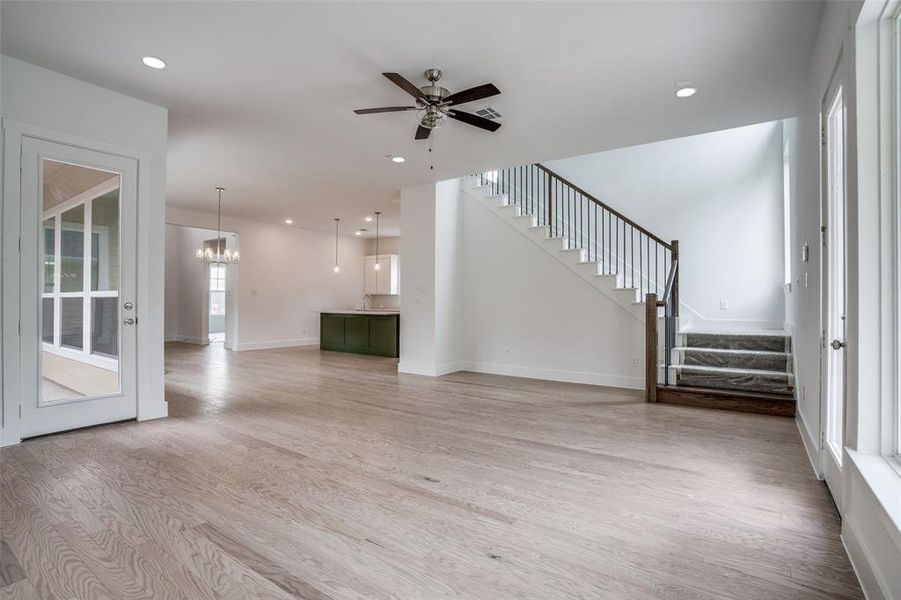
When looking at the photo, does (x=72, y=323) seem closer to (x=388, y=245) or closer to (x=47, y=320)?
(x=47, y=320)

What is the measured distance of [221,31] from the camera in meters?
2.89

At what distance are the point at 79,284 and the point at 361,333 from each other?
580 cm

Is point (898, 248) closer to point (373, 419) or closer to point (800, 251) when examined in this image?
point (800, 251)

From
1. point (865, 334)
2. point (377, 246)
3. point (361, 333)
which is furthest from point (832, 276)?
point (377, 246)

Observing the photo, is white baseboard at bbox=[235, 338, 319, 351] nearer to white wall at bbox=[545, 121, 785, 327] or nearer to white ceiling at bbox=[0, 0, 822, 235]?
white ceiling at bbox=[0, 0, 822, 235]

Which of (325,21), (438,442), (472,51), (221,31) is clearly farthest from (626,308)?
(221,31)

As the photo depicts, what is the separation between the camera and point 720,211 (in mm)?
6520

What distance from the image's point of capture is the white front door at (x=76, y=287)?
335cm

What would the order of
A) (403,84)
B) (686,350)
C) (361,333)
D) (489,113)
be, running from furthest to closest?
(361,333)
(686,350)
(489,113)
(403,84)

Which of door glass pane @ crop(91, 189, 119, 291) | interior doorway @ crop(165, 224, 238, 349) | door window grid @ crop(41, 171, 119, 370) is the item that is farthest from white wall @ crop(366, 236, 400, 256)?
door window grid @ crop(41, 171, 119, 370)

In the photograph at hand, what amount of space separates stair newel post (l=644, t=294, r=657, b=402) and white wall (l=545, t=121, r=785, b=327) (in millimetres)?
2321

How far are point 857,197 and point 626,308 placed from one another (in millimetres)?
3841

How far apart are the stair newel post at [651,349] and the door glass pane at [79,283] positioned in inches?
207

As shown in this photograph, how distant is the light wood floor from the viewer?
1715 millimetres
